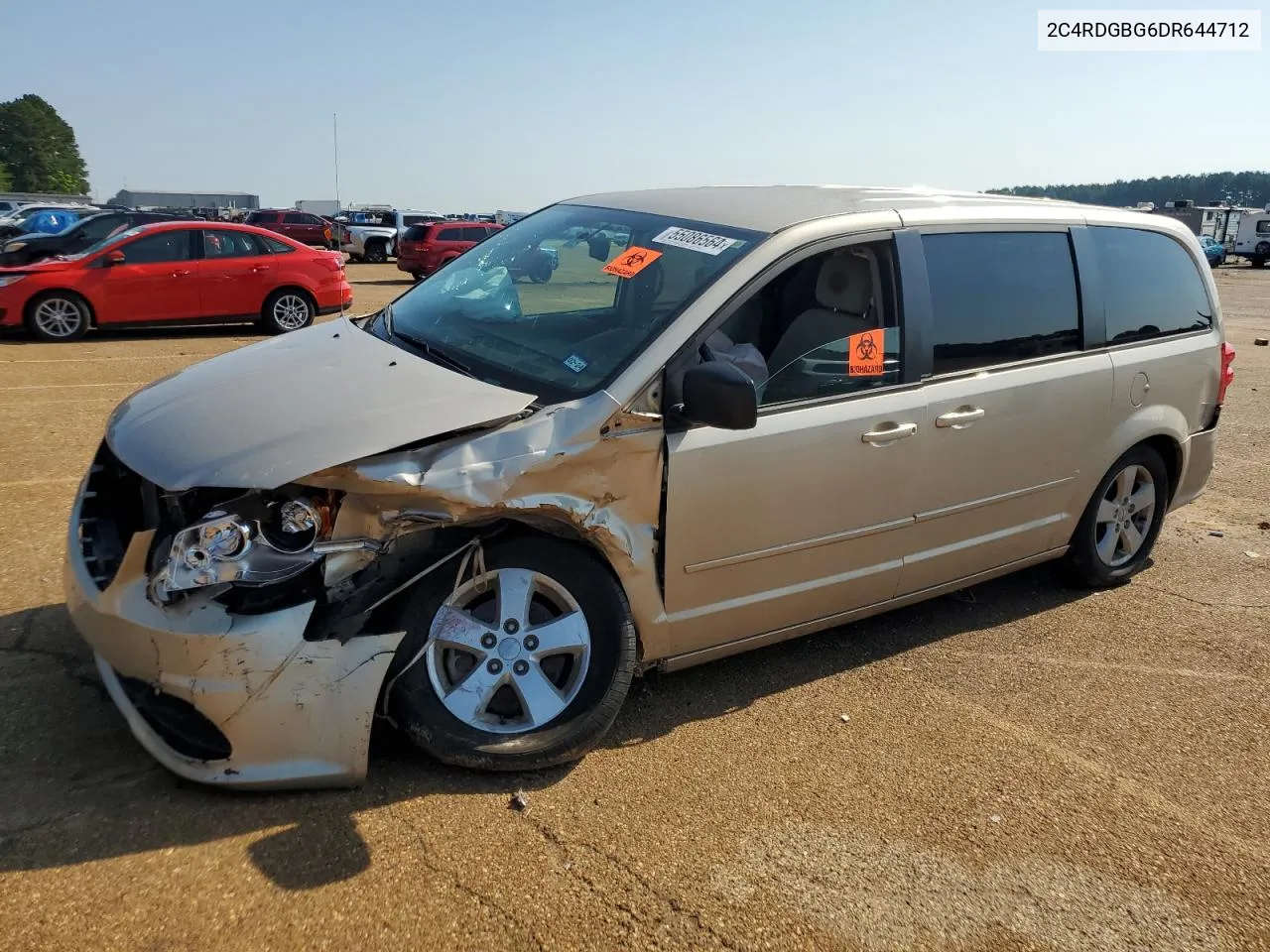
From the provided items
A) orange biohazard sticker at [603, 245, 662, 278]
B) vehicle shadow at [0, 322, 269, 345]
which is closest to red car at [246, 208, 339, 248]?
vehicle shadow at [0, 322, 269, 345]

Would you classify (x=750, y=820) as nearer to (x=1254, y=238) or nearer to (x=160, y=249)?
(x=160, y=249)

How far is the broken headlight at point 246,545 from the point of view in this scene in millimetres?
2768

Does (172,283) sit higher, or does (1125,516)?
(172,283)

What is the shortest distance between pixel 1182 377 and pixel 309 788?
431 centimetres

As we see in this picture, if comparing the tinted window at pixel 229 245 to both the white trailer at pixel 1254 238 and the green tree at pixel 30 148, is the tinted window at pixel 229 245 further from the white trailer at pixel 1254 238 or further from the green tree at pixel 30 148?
the green tree at pixel 30 148

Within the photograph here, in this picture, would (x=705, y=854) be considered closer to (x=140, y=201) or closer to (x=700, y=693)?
(x=700, y=693)

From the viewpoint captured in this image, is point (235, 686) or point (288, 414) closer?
point (235, 686)

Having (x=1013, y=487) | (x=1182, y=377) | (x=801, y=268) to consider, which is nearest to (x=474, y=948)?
(x=801, y=268)

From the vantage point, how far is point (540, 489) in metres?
3.03

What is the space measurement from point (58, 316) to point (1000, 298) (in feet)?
38.5

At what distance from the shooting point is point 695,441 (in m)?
3.27

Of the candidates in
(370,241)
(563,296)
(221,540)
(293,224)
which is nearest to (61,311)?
(563,296)

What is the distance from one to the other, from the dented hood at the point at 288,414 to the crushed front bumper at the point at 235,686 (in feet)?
1.01

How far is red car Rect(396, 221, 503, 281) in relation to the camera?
24.2m
